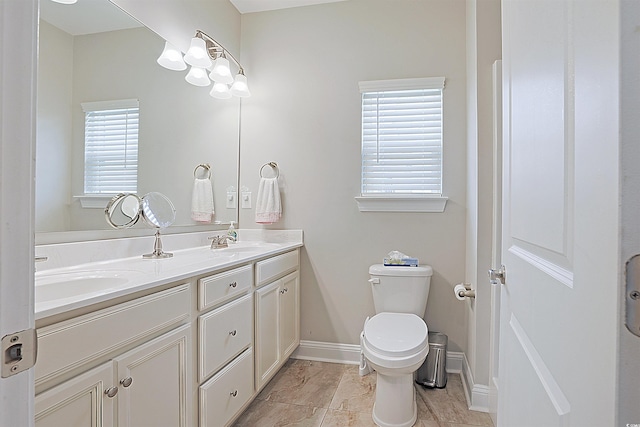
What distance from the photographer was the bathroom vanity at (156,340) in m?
0.88

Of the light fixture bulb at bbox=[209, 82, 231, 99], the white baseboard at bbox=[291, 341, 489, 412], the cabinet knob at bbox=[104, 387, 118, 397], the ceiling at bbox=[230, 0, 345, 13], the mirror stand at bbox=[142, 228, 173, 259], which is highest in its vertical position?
the ceiling at bbox=[230, 0, 345, 13]

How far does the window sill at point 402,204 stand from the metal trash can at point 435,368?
0.86m

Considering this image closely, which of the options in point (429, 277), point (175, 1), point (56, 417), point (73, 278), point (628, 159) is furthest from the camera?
point (429, 277)

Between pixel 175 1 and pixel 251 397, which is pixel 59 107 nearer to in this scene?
pixel 175 1

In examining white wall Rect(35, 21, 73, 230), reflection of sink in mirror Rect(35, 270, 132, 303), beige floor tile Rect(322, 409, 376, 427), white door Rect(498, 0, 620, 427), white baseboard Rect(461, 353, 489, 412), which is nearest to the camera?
white door Rect(498, 0, 620, 427)

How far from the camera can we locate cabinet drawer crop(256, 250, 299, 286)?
1907 mm

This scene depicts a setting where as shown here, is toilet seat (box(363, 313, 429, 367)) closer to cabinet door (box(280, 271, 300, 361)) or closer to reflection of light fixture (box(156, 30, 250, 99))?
cabinet door (box(280, 271, 300, 361))

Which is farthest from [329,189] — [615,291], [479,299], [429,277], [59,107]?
[615,291]

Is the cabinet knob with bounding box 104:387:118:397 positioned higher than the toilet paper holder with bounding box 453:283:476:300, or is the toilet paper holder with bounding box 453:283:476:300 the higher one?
the toilet paper holder with bounding box 453:283:476:300

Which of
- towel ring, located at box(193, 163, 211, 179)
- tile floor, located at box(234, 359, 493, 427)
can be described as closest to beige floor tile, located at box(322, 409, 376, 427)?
tile floor, located at box(234, 359, 493, 427)

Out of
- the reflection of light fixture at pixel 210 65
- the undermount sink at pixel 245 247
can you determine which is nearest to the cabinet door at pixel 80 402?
the undermount sink at pixel 245 247

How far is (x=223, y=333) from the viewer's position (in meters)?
1.56

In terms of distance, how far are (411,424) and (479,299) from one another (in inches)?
28.6

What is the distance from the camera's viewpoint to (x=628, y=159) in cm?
36
